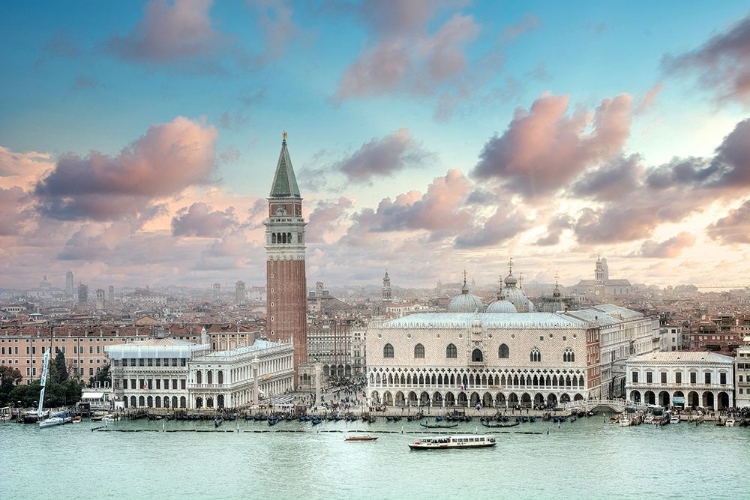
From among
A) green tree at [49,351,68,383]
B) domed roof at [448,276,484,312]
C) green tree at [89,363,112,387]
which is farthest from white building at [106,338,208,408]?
domed roof at [448,276,484,312]

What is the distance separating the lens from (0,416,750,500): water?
28.1 meters

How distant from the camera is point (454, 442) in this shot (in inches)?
1309

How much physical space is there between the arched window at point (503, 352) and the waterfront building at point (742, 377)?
282 inches

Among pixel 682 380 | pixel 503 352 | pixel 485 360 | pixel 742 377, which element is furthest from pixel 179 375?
pixel 742 377

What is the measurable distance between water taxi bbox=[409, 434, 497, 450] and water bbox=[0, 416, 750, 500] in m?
0.36

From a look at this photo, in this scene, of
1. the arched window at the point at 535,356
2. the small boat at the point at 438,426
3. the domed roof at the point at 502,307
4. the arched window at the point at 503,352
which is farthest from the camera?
the domed roof at the point at 502,307

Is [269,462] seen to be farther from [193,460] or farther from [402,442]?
[402,442]

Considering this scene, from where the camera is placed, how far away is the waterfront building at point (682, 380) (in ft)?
127

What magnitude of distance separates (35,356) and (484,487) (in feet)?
90.2

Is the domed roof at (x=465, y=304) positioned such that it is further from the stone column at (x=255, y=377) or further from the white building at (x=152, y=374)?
A: the white building at (x=152, y=374)

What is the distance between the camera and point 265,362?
4409 cm

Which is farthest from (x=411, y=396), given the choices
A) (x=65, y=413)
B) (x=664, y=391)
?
(x=65, y=413)

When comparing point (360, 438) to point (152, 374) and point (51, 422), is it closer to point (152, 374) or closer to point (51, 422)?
point (152, 374)

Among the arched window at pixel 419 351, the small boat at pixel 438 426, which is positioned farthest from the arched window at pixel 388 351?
the small boat at pixel 438 426
